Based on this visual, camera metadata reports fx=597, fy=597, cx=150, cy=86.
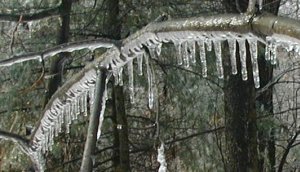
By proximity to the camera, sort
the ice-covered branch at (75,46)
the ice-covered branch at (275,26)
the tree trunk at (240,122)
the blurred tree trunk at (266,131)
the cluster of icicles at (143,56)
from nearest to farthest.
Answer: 1. the ice-covered branch at (275,26)
2. the cluster of icicles at (143,56)
3. the ice-covered branch at (75,46)
4. the tree trunk at (240,122)
5. the blurred tree trunk at (266,131)

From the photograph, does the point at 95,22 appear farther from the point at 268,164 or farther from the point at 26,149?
the point at 26,149

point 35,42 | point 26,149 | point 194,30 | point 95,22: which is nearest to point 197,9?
point 95,22

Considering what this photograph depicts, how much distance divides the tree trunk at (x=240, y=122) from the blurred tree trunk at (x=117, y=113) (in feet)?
3.80

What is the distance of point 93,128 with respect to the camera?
1.22m

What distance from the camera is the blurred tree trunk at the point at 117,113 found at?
5688 mm

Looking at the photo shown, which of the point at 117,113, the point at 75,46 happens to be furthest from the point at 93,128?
the point at 117,113

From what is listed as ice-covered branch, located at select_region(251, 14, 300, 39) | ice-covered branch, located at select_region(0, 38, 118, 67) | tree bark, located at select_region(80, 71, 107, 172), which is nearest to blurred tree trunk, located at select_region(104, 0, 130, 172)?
ice-covered branch, located at select_region(0, 38, 118, 67)

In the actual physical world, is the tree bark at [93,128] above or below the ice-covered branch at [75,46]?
below

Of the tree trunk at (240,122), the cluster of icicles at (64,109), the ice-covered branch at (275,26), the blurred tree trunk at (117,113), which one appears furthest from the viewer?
the blurred tree trunk at (117,113)

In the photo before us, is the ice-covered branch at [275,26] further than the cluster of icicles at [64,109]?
No

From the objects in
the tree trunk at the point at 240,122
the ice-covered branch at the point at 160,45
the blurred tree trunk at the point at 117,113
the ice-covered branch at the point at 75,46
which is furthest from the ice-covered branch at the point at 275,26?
the blurred tree trunk at the point at 117,113

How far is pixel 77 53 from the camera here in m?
5.82

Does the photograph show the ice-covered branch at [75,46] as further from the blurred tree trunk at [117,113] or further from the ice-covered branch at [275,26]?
the blurred tree trunk at [117,113]

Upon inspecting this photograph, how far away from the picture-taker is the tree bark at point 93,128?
3.77 feet
